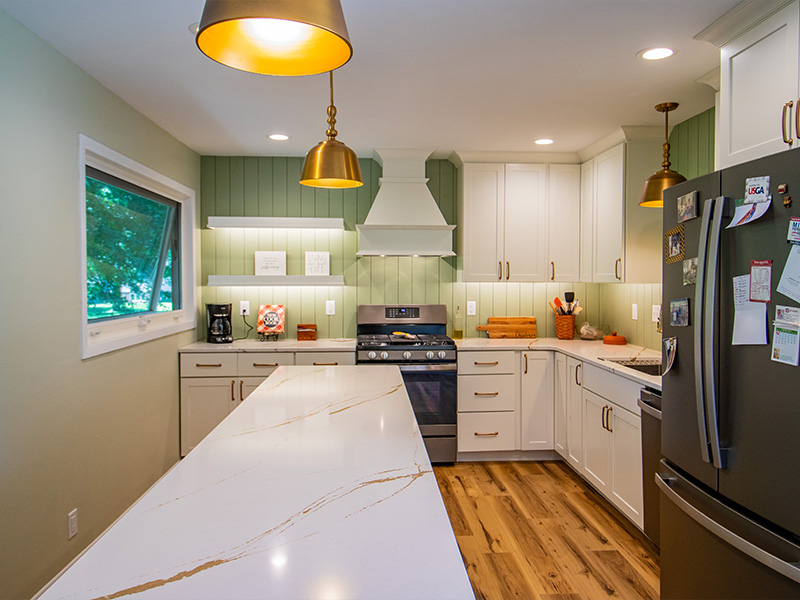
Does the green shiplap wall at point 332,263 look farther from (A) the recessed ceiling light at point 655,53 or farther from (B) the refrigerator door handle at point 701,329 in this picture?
(B) the refrigerator door handle at point 701,329

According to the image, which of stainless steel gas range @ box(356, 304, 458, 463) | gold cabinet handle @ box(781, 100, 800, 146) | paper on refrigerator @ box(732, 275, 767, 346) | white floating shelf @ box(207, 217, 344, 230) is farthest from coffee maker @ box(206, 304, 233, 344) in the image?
gold cabinet handle @ box(781, 100, 800, 146)

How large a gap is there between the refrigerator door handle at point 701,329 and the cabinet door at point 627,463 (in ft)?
3.26

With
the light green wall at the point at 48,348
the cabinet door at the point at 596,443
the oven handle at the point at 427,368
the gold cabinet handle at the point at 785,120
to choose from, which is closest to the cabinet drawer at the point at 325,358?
the oven handle at the point at 427,368

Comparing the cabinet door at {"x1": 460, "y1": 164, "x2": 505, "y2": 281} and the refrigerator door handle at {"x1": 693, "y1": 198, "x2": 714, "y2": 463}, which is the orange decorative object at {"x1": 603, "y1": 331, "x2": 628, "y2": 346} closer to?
the cabinet door at {"x1": 460, "y1": 164, "x2": 505, "y2": 281}

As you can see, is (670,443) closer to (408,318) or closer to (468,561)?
(468,561)

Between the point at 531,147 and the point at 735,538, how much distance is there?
313 centimetres

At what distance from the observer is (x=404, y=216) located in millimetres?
4234

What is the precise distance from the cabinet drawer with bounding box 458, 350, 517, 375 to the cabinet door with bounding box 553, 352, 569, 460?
341 mm

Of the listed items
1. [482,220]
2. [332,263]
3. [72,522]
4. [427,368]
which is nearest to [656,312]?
[482,220]

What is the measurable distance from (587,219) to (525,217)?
48 cm

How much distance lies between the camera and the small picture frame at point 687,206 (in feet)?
6.29

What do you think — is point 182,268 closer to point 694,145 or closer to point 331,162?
point 331,162

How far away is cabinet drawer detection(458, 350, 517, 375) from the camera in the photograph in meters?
4.07

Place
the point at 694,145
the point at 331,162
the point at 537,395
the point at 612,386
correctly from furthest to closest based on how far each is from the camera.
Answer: the point at 537,395, the point at 694,145, the point at 612,386, the point at 331,162
